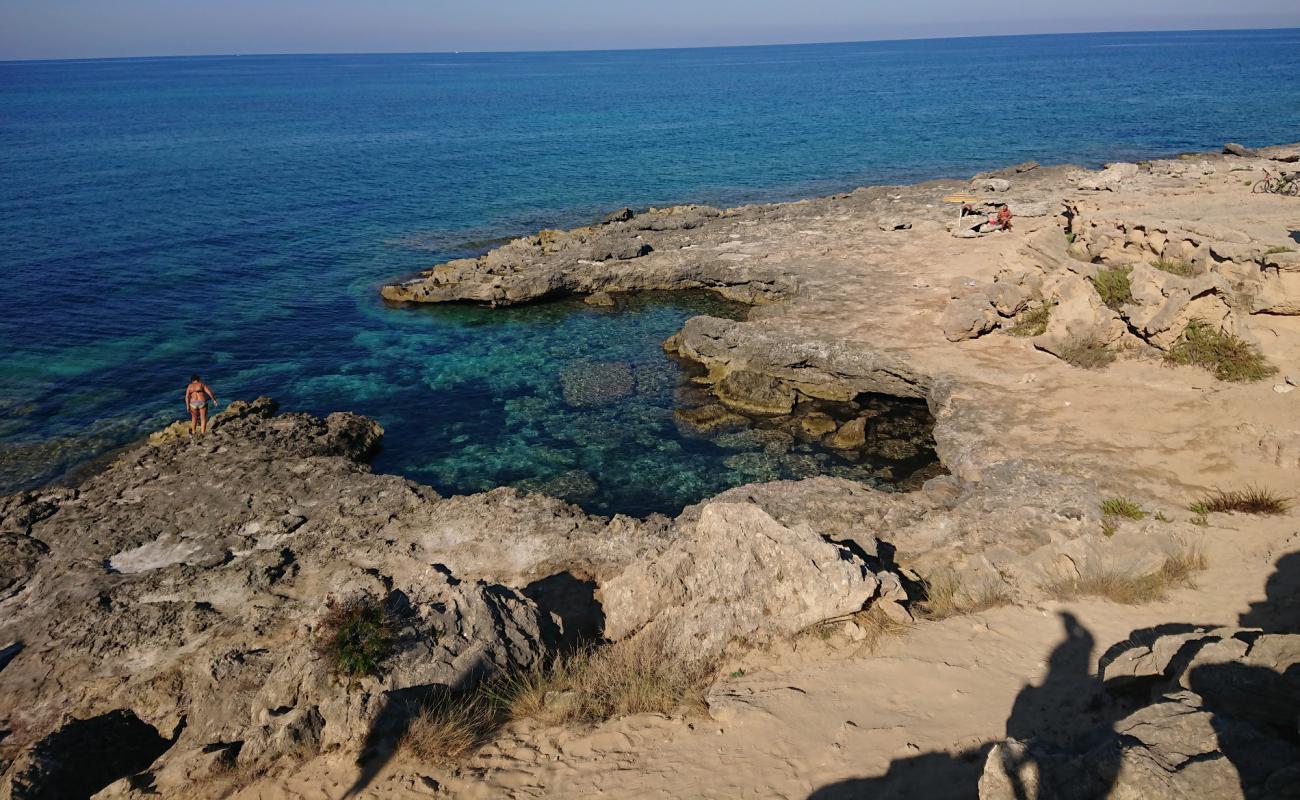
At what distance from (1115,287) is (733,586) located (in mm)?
15838

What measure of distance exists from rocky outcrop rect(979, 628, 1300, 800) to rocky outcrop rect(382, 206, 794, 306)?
22.0m

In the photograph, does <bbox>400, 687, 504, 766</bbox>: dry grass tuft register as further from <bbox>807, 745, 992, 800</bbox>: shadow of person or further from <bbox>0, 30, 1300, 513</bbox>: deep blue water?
<bbox>0, 30, 1300, 513</bbox>: deep blue water

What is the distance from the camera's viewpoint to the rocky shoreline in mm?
9305

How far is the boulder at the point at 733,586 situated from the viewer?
10.7 metres

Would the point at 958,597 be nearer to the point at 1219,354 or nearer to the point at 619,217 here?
the point at 1219,354

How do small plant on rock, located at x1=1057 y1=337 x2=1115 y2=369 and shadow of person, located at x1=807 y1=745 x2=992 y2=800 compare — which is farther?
small plant on rock, located at x1=1057 y1=337 x2=1115 y2=369

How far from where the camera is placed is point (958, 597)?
38.4 ft

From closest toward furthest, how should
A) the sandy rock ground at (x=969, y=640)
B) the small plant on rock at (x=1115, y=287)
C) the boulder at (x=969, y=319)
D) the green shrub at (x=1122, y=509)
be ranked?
the sandy rock ground at (x=969, y=640) → the green shrub at (x=1122, y=509) → the small plant on rock at (x=1115, y=287) → the boulder at (x=969, y=319)

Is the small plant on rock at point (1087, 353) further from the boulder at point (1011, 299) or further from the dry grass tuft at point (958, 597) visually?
the dry grass tuft at point (958, 597)

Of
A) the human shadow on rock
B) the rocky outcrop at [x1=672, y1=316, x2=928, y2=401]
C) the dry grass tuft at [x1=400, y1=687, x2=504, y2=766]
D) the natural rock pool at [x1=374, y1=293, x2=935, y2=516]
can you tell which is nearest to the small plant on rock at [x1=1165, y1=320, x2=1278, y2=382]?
the rocky outcrop at [x1=672, y1=316, x2=928, y2=401]

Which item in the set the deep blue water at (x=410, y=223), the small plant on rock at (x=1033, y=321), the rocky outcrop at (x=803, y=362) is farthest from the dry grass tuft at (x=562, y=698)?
the small plant on rock at (x=1033, y=321)

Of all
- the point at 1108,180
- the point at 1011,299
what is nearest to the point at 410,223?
the point at 1011,299

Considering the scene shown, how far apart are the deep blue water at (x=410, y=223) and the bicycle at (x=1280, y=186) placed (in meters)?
23.1

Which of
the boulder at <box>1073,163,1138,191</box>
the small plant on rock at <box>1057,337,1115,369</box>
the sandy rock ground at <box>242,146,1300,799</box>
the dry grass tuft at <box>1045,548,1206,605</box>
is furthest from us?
the boulder at <box>1073,163,1138,191</box>
